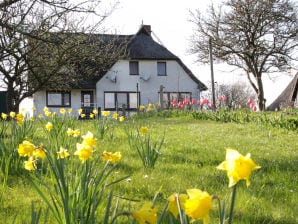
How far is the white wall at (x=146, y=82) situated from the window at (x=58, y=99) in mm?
2372

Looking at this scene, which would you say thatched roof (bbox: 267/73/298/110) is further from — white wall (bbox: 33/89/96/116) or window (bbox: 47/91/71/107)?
window (bbox: 47/91/71/107)

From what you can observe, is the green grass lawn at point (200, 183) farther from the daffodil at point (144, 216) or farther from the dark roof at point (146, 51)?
the dark roof at point (146, 51)

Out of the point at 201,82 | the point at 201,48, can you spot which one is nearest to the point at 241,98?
the point at 201,82

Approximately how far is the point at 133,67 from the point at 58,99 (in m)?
6.23

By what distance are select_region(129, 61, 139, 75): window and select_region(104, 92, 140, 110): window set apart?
64.2 inches

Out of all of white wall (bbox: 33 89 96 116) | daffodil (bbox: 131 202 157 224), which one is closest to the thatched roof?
white wall (bbox: 33 89 96 116)

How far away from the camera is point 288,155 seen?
5.64 meters

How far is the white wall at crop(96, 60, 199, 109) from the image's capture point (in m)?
30.8

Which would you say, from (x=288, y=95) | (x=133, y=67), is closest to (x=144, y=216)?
(x=133, y=67)

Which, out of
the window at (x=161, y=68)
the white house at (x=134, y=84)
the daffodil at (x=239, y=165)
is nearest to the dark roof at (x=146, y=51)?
the white house at (x=134, y=84)

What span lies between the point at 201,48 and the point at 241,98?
22.8 m

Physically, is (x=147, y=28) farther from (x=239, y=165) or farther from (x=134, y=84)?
(x=239, y=165)

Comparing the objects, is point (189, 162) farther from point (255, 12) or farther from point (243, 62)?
point (243, 62)

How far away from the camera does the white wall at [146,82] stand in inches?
1213
